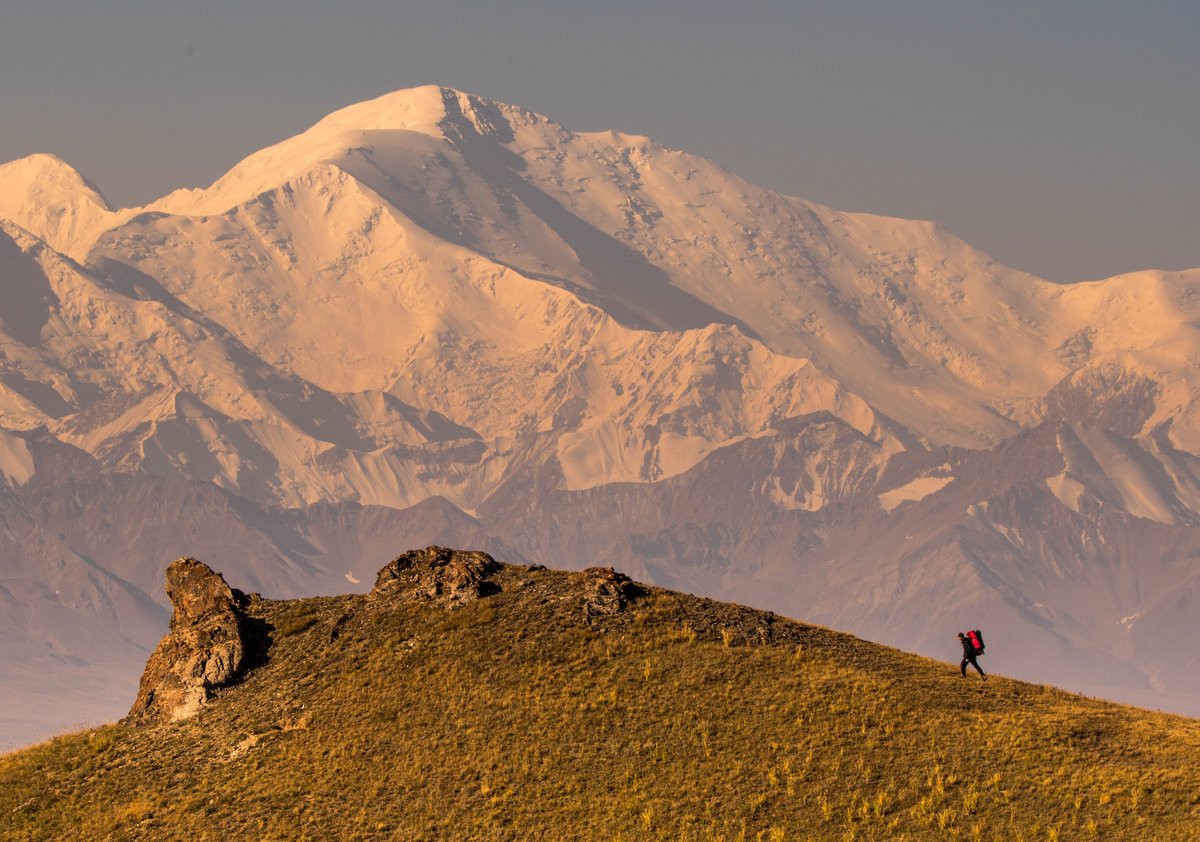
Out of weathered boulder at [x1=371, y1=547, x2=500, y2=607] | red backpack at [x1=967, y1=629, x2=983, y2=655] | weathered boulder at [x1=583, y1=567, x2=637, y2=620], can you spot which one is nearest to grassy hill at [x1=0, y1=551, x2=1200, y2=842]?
weathered boulder at [x1=583, y1=567, x2=637, y2=620]

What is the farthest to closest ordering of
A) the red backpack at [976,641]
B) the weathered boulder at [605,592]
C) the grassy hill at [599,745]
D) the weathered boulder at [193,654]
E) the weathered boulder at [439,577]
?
the weathered boulder at [439,577]
the weathered boulder at [605,592]
the weathered boulder at [193,654]
the red backpack at [976,641]
the grassy hill at [599,745]

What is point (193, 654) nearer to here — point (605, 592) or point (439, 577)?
point (439, 577)

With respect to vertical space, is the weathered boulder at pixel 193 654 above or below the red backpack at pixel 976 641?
above

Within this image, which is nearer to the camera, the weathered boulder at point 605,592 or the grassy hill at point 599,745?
the grassy hill at point 599,745

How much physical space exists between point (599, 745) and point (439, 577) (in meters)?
20.2

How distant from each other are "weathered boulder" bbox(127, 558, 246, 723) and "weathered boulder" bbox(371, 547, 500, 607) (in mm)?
7831

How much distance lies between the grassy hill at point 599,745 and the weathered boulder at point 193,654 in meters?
1.05

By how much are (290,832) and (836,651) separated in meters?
30.4

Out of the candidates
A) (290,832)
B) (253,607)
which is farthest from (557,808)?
(253,607)

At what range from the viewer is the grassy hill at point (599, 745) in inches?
2970

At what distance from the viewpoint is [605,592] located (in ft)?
320

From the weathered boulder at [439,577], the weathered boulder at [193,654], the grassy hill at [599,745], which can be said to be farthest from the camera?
the weathered boulder at [439,577]

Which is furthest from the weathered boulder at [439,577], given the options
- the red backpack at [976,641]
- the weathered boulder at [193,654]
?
the red backpack at [976,641]

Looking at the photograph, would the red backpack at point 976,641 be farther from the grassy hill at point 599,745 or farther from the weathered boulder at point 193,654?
the weathered boulder at point 193,654
